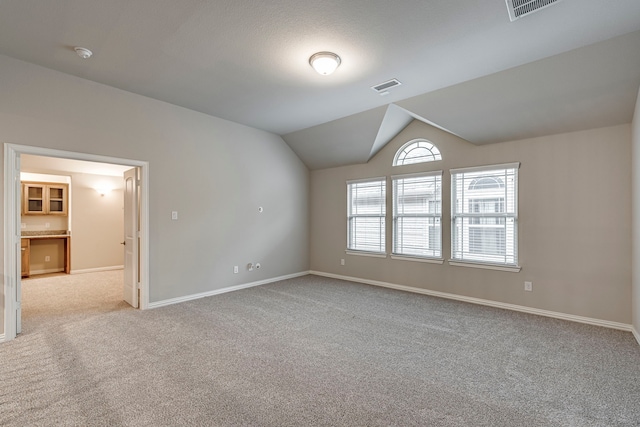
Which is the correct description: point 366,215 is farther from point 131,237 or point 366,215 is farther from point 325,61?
point 131,237

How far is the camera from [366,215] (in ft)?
19.9

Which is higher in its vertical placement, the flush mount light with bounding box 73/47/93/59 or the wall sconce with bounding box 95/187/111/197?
the flush mount light with bounding box 73/47/93/59

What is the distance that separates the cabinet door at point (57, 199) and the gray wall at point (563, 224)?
8.11 m

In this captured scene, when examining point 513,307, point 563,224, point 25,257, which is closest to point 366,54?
point 563,224

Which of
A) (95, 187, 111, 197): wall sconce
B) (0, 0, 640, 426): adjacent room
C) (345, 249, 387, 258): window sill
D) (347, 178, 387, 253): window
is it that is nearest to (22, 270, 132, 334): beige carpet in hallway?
(0, 0, 640, 426): adjacent room

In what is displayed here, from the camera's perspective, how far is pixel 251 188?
573 centimetres

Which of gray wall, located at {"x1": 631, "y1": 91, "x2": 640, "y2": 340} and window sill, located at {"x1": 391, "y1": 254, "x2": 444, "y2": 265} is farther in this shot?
window sill, located at {"x1": 391, "y1": 254, "x2": 444, "y2": 265}

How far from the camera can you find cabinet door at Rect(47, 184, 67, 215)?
7.00 metres

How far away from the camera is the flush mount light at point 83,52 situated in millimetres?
3057

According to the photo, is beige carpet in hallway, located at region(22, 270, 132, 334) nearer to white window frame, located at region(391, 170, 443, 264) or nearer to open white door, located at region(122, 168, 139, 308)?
open white door, located at region(122, 168, 139, 308)

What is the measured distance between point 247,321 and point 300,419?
2010 mm

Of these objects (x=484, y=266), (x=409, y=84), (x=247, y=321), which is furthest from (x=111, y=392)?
(x=484, y=266)

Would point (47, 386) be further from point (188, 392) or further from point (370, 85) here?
point (370, 85)

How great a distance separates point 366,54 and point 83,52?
2.90 meters
